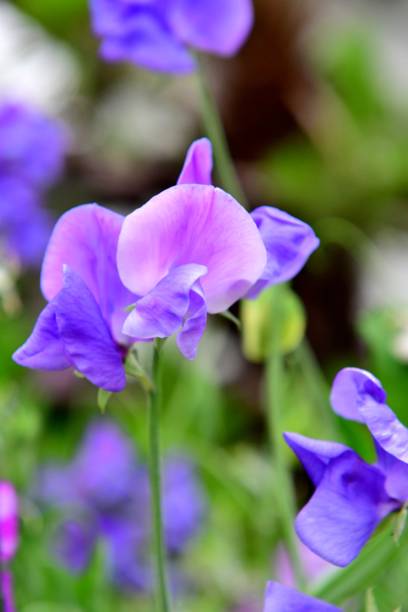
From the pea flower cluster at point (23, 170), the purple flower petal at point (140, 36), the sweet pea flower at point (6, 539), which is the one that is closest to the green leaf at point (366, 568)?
the sweet pea flower at point (6, 539)

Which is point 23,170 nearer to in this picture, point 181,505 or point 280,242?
point 181,505

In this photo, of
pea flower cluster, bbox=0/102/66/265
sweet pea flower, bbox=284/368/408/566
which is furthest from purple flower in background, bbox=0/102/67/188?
sweet pea flower, bbox=284/368/408/566

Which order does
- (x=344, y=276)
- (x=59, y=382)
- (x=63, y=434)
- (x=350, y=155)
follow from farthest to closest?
(x=350, y=155) < (x=344, y=276) < (x=59, y=382) < (x=63, y=434)

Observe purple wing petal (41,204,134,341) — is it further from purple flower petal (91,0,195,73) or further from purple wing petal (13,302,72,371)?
purple flower petal (91,0,195,73)

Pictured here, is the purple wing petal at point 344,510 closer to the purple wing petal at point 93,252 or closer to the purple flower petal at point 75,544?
the purple wing petal at point 93,252

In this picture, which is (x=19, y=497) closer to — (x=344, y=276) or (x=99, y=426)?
(x=99, y=426)

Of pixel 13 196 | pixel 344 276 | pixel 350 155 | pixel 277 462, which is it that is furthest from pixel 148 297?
pixel 350 155
